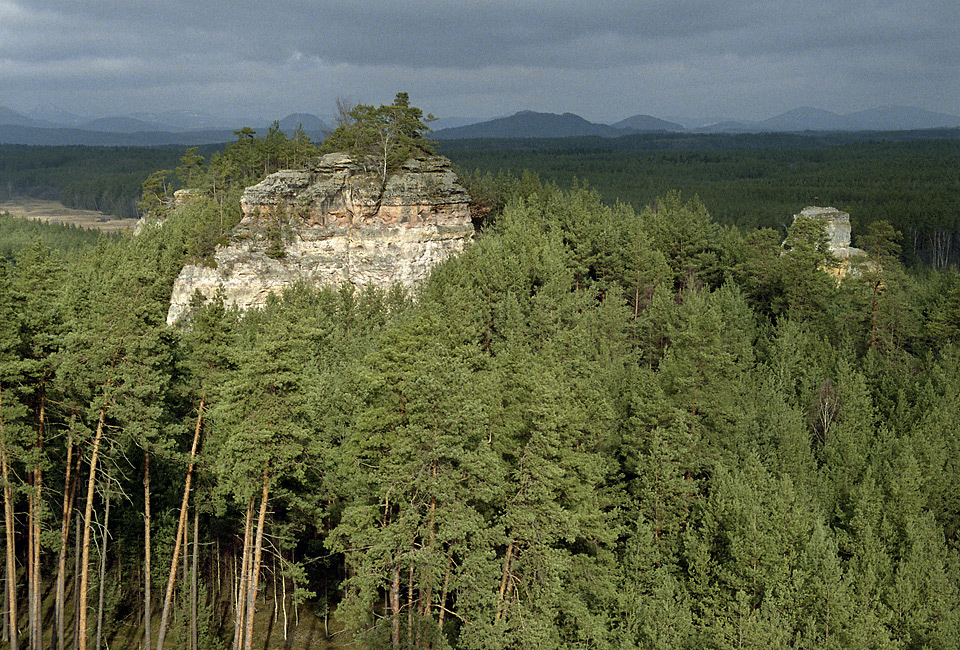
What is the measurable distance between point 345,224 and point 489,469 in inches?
1605

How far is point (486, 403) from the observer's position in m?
22.1

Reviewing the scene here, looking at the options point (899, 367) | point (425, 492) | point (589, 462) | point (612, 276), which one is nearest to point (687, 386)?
point (589, 462)

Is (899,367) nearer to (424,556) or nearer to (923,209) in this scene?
(424,556)

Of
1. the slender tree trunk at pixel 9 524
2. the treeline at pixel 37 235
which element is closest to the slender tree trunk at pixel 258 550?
the slender tree trunk at pixel 9 524

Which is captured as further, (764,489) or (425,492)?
(764,489)

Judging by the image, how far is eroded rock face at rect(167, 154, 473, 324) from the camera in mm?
54750

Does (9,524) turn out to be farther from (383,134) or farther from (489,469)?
(383,134)

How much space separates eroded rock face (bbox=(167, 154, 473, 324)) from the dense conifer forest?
11738mm

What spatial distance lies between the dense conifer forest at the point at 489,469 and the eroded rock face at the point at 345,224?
462 inches

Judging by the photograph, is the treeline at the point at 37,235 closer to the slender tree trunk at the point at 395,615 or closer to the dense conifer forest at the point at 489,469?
the dense conifer forest at the point at 489,469

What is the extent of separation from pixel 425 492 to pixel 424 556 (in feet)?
5.51

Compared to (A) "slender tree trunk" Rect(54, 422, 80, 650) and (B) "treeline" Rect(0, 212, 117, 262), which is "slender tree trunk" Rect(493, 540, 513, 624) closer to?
(A) "slender tree trunk" Rect(54, 422, 80, 650)

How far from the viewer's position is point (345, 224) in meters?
56.2

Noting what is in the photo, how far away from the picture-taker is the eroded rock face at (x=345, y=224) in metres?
54.8
